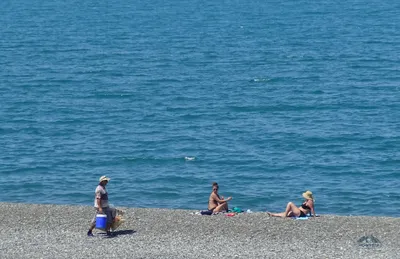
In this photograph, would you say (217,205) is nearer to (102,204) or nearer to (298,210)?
(298,210)

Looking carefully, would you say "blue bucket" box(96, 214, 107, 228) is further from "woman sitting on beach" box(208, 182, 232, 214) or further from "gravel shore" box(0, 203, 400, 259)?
"woman sitting on beach" box(208, 182, 232, 214)

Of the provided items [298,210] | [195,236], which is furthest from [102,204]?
[298,210]

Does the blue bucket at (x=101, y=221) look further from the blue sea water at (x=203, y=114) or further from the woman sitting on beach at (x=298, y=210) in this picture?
the blue sea water at (x=203, y=114)

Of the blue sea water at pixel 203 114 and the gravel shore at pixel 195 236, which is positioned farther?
the blue sea water at pixel 203 114

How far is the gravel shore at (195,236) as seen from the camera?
27.2m

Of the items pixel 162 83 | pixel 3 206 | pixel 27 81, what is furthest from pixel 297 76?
pixel 3 206

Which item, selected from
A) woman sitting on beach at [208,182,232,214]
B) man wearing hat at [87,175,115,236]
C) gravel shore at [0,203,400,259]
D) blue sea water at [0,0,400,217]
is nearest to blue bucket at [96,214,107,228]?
man wearing hat at [87,175,115,236]

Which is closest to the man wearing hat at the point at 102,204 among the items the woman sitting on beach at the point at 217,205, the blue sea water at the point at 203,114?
the woman sitting on beach at the point at 217,205

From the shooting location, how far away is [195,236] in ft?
96.5

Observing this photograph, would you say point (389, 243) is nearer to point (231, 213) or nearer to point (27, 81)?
point (231, 213)

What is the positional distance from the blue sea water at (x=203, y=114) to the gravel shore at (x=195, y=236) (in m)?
6.84

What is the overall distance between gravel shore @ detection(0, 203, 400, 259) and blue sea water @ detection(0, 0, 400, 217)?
22.4ft

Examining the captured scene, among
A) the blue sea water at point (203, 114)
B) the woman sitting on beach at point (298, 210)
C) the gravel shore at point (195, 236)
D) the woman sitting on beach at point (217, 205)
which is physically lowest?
the gravel shore at point (195, 236)

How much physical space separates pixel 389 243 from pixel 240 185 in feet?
46.3
